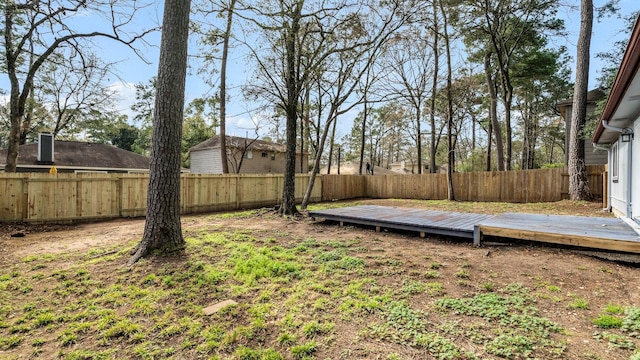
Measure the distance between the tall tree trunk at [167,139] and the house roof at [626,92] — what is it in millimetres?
4940

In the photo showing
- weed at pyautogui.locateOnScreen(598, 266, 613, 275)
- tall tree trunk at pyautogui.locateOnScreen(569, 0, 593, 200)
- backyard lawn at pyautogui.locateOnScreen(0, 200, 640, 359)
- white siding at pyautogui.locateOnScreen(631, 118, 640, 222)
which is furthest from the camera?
tall tree trunk at pyautogui.locateOnScreen(569, 0, 593, 200)

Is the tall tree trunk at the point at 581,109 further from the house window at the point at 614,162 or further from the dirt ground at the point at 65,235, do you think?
the house window at the point at 614,162

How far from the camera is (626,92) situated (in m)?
3.46

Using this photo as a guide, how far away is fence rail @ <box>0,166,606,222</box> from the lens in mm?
6629

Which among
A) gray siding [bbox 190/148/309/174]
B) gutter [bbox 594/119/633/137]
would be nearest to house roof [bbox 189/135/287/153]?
gray siding [bbox 190/148/309/174]

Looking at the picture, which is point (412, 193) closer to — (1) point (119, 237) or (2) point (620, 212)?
(2) point (620, 212)

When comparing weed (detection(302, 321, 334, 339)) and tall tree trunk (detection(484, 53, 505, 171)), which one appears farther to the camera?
tall tree trunk (detection(484, 53, 505, 171))

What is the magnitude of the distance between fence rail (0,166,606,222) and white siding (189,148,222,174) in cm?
918

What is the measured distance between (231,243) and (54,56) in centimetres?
938

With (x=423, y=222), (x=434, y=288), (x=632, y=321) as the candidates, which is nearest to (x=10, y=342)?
(x=434, y=288)

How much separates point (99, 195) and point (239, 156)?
12.9m

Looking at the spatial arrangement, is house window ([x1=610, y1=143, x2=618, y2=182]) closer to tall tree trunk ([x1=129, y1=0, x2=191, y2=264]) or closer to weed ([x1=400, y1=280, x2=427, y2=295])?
weed ([x1=400, y1=280, x2=427, y2=295])

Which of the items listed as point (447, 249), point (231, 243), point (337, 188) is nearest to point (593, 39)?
point (447, 249)

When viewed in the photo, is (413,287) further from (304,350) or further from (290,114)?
(290,114)
